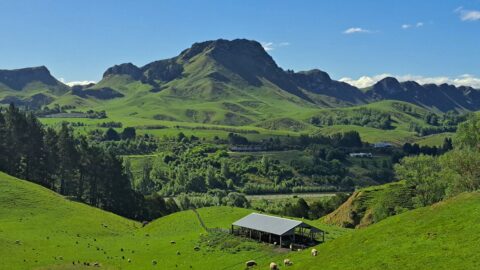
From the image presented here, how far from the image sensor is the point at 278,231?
3177 inches

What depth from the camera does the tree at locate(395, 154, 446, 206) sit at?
10986 centimetres

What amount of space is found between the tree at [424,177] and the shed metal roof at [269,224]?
43612 mm

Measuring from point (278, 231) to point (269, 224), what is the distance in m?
4.75

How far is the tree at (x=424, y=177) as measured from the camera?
110 m

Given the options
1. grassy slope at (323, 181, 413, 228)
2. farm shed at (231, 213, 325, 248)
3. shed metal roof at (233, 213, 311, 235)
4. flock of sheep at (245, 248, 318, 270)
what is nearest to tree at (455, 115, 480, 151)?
grassy slope at (323, 181, 413, 228)

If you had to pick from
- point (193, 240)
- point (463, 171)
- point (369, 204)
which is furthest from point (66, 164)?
point (463, 171)

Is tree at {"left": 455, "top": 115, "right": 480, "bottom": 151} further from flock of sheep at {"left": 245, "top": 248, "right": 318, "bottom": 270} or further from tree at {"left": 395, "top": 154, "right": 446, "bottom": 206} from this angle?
flock of sheep at {"left": 245, "top": 248, "right": 318, "bottom": 270}

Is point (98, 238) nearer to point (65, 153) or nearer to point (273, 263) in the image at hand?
point (273, 263)

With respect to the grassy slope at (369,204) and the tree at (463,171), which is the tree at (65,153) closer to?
the grassy slope at (369,204)

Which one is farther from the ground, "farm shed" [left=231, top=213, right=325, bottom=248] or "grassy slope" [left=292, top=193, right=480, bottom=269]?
"grassy slope" [left=292, top=193, right=480, bottom=269]

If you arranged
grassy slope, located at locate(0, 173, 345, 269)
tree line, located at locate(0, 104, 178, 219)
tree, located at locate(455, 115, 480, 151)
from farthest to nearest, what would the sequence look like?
tree line, located at locate(0, 104, 178, 219)
tree, located at locate(455, 115, 480, 151)
grassy slope, located at locate(0, 173, 345, 269)

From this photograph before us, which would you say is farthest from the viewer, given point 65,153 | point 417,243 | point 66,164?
point 66,164

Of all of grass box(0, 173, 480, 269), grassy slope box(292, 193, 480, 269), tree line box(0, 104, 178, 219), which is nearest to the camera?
grassy slope box(292, 193, 480, 269)

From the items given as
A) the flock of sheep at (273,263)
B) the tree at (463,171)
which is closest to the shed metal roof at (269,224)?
the flock of sheep at (273,263)
